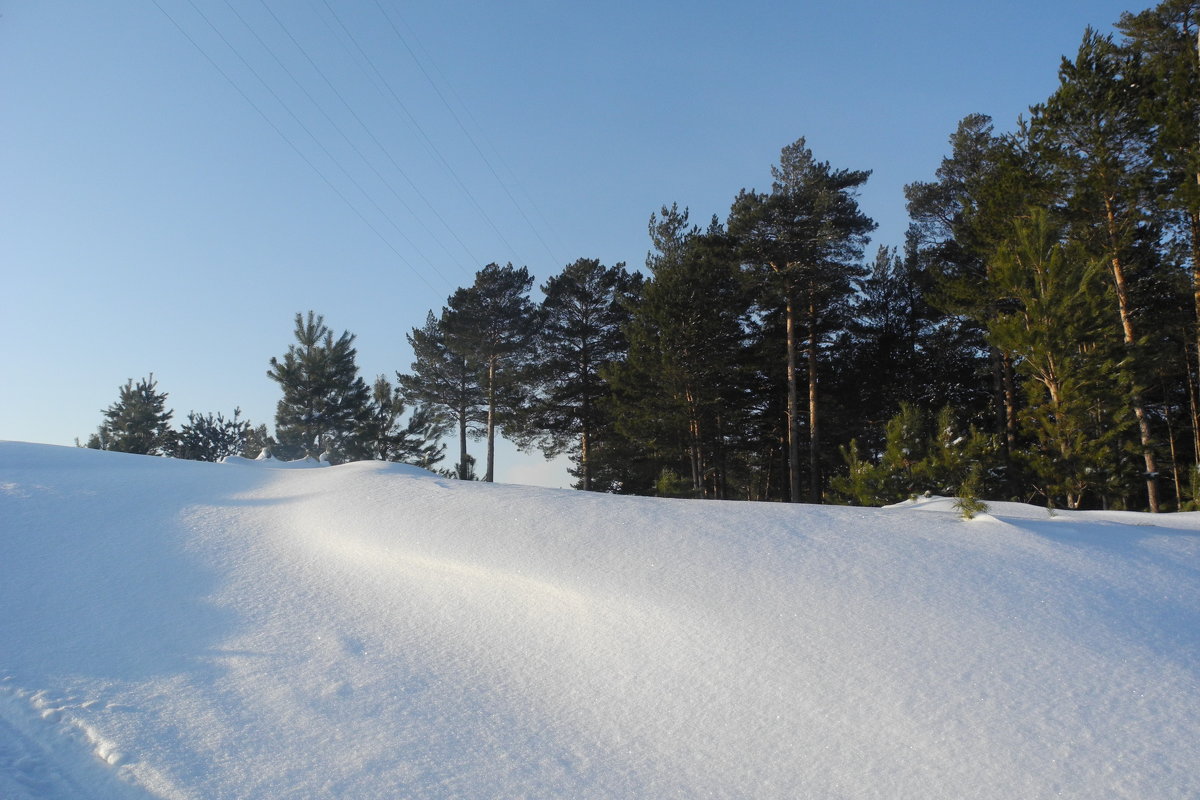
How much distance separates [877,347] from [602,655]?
2352 centimetres

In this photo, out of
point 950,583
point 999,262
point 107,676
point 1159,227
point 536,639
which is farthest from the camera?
point 1159,227

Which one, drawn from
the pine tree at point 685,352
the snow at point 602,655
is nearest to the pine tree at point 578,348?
the pine tree at point 685,352

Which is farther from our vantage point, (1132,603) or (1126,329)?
(1126,329)

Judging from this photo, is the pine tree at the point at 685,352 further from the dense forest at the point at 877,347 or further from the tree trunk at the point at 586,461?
the tree trunk at the point at 586,461

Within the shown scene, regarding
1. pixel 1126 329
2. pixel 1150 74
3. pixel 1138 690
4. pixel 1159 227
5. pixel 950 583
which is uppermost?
pixel 1150 74

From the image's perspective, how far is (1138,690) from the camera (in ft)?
11.7

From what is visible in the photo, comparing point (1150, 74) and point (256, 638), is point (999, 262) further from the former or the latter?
point (256, 638)

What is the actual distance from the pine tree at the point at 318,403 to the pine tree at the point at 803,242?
18176 mm

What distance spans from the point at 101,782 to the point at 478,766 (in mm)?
1701

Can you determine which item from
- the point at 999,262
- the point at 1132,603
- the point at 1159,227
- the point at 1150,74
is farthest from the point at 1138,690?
the point at 1159,227

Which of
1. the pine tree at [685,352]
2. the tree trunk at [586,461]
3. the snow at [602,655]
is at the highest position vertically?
the pine tree at [685,352]

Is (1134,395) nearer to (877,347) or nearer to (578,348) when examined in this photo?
(877,347)

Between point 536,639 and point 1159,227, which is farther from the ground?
point 1159,227

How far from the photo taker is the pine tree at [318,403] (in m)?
30.0
